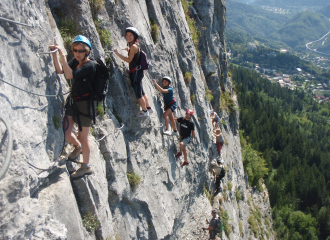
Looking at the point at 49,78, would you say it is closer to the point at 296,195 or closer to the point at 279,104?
the point at 296,195

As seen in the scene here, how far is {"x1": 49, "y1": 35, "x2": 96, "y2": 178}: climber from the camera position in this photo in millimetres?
4695

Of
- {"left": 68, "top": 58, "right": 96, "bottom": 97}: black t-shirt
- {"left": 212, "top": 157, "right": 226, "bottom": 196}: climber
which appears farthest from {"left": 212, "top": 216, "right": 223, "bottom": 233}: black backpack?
{"left": 68, "top": 58, "right": 96, "bottom": 97}: black t-shirt

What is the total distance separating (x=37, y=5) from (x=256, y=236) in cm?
2249

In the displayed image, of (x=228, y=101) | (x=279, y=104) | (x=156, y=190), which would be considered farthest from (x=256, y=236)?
(x=279, y=104)

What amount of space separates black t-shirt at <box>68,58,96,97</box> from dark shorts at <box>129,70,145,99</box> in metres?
2.42

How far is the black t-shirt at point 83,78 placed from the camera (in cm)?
468

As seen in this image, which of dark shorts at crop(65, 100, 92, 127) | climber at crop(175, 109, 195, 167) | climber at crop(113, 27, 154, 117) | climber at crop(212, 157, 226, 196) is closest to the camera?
dark shorts at crop(65, 100, 92, 127)

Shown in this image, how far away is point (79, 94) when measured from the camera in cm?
495

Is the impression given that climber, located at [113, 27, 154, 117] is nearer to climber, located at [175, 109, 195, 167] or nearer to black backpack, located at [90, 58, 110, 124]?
black backpack, located at [90, 58, 110, 124]

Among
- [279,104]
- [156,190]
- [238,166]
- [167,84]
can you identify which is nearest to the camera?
[156,190]

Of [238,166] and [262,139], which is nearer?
[238,166]

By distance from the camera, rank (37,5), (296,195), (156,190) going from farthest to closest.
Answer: (296,195), (156,190), (37,5)

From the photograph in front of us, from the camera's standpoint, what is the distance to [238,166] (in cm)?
2181

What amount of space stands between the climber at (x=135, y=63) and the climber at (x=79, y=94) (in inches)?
76.0
